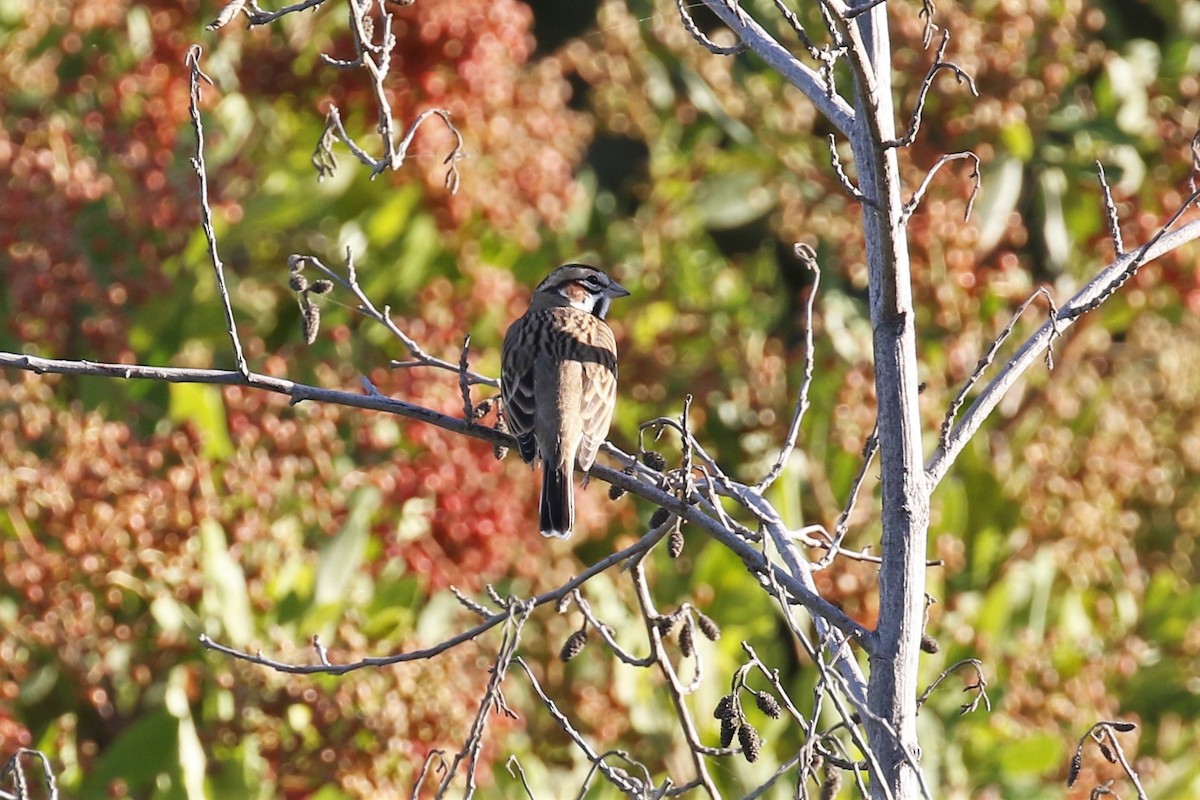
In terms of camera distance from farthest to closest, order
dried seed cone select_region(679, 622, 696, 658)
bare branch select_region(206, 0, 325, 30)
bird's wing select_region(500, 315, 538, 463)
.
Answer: bird's wing select_region(500, 315, 538, 463)
dried seed cone select_region(679, 622, 696, 658)
bare branch select_region(206, 0, 325, 30)

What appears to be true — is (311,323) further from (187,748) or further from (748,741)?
(187,748)

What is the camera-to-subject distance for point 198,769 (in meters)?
3.97

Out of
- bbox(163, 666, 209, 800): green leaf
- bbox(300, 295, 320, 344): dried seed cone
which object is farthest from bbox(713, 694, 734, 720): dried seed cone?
bbox(163, 666, 209, 800): green leaf

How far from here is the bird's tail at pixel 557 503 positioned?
3660mm

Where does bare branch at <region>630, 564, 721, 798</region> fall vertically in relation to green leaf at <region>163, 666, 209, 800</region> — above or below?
below

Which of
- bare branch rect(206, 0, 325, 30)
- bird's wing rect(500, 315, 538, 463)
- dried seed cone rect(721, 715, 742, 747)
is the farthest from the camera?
bird's wing rect(500, 315, 538, 463)

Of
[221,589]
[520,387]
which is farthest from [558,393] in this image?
[221,589]

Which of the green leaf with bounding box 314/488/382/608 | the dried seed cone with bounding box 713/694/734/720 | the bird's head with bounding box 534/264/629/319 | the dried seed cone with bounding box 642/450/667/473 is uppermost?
the bird's head with bounding box 534/264/629/319

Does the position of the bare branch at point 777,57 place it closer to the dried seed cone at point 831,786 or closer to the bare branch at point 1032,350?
the bare branch at point 1032,350

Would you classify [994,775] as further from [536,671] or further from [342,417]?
[342,417]

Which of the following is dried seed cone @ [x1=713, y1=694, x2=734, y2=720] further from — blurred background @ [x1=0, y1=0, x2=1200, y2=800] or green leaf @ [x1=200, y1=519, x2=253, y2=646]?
green leaf @ [x1=200, y1=519, x2=253, y2=646]

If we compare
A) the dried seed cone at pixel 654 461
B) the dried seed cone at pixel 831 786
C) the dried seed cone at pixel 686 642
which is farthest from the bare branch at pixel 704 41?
the dried seed cone at pixel 831 786

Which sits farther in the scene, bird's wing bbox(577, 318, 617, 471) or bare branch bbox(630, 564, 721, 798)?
bird's wing bbox(577, 318, 617, 471)

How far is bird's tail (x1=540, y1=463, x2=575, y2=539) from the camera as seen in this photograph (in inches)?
144
